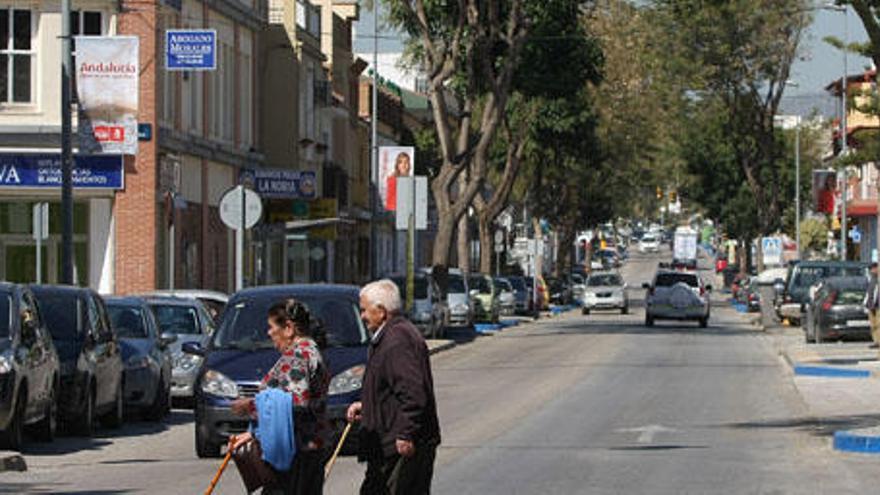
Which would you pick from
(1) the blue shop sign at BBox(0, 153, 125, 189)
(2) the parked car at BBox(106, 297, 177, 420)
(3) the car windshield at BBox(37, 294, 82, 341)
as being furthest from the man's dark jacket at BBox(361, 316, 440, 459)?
(1) the blue shop sign at BBox(0, 153, 125, 189)

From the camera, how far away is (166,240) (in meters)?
48.8

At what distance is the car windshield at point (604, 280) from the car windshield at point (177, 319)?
49.8m

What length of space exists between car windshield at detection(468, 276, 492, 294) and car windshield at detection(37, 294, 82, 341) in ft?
136

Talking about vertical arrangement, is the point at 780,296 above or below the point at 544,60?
below

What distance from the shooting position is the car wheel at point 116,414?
969 inches

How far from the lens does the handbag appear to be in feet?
37.6

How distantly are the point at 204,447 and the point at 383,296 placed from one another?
9.17 metres

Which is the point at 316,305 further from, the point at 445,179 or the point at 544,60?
the point at 544,60

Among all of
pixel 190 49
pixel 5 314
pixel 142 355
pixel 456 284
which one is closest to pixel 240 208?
pixel 190 49

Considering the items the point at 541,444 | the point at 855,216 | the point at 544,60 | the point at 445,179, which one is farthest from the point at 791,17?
the point at 541,444

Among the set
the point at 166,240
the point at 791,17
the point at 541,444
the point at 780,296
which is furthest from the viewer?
the point at 791,17

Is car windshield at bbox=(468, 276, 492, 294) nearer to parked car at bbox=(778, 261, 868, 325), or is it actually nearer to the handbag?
parked car at bbox=(778, 261, 868, 325)

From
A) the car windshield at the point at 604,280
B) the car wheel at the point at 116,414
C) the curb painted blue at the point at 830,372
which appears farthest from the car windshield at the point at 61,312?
the car windshield at the point at 604,280

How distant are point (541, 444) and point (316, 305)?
2.77m
